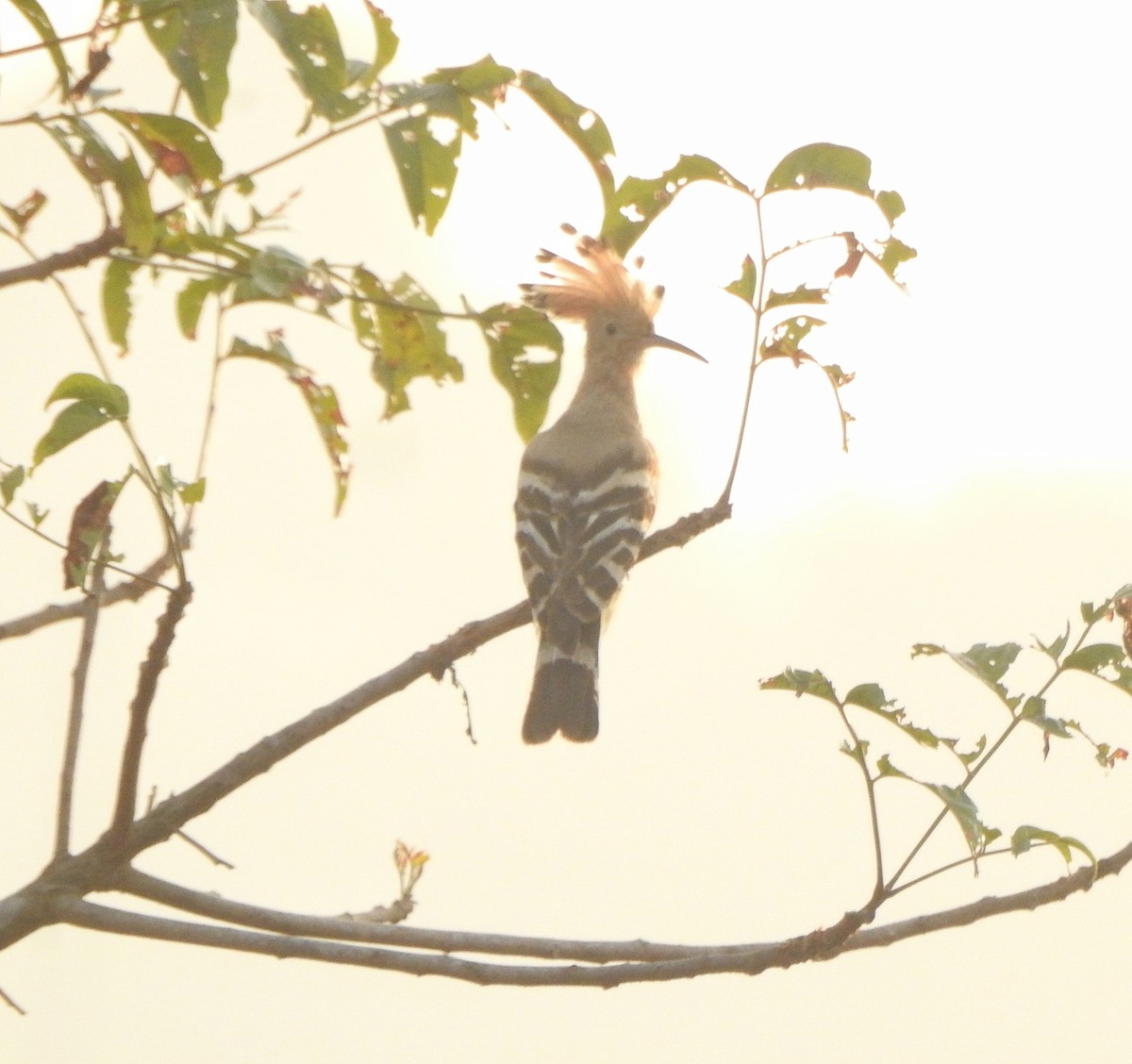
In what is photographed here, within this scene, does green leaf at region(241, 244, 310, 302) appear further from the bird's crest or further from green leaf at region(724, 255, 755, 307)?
the bird's crest

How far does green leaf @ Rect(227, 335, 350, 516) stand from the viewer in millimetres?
1520

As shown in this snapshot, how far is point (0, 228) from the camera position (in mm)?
1453

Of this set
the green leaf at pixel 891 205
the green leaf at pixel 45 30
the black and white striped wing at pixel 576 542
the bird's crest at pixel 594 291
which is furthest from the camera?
the bird's crest at pixel 594 291

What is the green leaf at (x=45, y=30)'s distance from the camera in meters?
1.12

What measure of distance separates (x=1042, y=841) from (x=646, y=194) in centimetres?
75

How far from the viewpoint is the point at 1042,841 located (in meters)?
1.46

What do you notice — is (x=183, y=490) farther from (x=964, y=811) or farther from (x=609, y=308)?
(x=609, y=308)

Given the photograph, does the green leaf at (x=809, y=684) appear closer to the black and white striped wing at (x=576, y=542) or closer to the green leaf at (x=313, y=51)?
the green leaf at (x=313, y=51)

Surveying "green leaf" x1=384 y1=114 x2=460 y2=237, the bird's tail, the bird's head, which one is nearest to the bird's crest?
the bird's head

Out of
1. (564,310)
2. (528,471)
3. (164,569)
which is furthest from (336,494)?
(564,310)

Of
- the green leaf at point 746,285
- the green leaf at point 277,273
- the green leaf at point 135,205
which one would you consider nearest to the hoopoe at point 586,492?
the green leaf at point 746,285

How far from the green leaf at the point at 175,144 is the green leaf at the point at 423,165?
15 cm

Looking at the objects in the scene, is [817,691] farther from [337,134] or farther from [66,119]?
[66,119]

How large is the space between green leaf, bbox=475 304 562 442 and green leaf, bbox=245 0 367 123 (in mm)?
279
